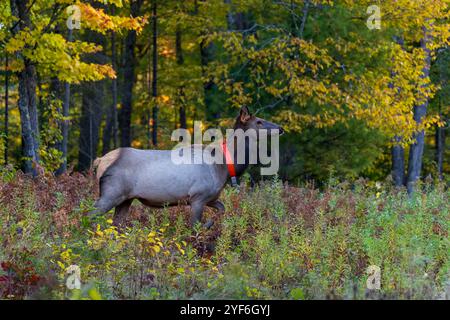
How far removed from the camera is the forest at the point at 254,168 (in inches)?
317

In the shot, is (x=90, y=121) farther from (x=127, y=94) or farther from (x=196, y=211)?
(x=196, y=211)

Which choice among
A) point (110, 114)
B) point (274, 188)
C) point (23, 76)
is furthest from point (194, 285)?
point (110, 114)

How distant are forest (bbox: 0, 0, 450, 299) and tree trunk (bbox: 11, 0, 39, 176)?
3 cm

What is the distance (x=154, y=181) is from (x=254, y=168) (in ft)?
28.6

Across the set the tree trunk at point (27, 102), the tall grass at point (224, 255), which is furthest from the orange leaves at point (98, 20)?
the tall grass at point (224, 255)

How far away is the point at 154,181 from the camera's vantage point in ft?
35.2

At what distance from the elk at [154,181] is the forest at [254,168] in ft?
1.20

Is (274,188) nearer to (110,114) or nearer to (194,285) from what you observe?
(194,285)

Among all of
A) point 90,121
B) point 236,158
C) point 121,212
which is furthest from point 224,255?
point 90,121

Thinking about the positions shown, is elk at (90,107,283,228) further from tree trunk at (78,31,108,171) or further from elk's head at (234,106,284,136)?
tree trunk at (78,31,108,171)

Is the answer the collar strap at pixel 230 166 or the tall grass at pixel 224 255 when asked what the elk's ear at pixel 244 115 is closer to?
the collar strap at pixel 230 166

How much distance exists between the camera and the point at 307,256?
28.7 ft

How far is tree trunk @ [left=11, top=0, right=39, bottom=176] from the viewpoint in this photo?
612 inches
